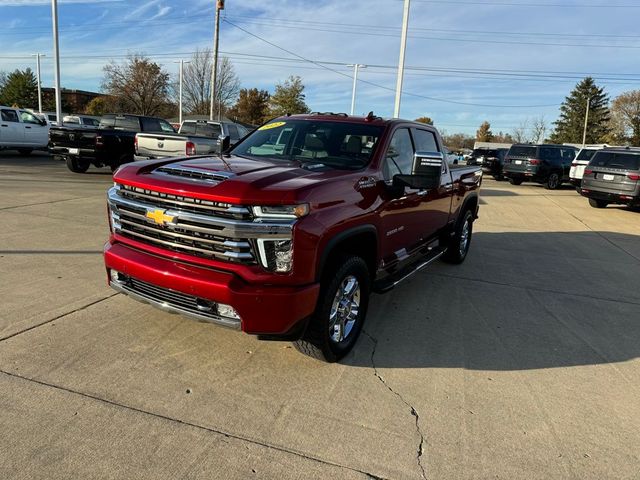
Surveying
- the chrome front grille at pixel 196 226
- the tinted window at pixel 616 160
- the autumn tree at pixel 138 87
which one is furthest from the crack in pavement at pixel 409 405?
the autumn tree at pixel 138 87

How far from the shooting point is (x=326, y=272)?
355 cm

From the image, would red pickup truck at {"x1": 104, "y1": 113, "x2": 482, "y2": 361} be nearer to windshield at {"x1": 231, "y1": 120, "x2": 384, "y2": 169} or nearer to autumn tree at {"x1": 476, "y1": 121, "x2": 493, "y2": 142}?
windshield at {"x1": 231, "y1": 120, "x2": 384, "y2": 169}

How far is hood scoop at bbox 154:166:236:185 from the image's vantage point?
3.35 m

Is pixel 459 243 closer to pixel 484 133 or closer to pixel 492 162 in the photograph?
pixel 492 162

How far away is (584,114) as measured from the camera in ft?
269

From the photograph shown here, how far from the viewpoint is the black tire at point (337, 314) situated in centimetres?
346

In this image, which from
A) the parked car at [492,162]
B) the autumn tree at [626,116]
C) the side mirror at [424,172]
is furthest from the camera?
the autumn tree at [626,116]

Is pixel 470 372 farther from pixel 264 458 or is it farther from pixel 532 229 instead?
pixel 532 229

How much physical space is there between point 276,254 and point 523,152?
841 inches

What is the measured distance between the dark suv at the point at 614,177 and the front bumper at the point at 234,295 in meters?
13.7

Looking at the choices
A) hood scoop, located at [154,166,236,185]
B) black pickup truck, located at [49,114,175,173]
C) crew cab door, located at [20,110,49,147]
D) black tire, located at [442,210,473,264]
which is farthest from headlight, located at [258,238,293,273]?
crew cab door, located at [20,110,49,147]

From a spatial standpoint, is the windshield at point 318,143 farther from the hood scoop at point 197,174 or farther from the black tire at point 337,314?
the hood scoop at point 197,174

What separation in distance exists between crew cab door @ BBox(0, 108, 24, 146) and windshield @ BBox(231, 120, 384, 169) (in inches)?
719

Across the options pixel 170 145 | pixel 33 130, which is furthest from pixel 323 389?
pixel 33 130
